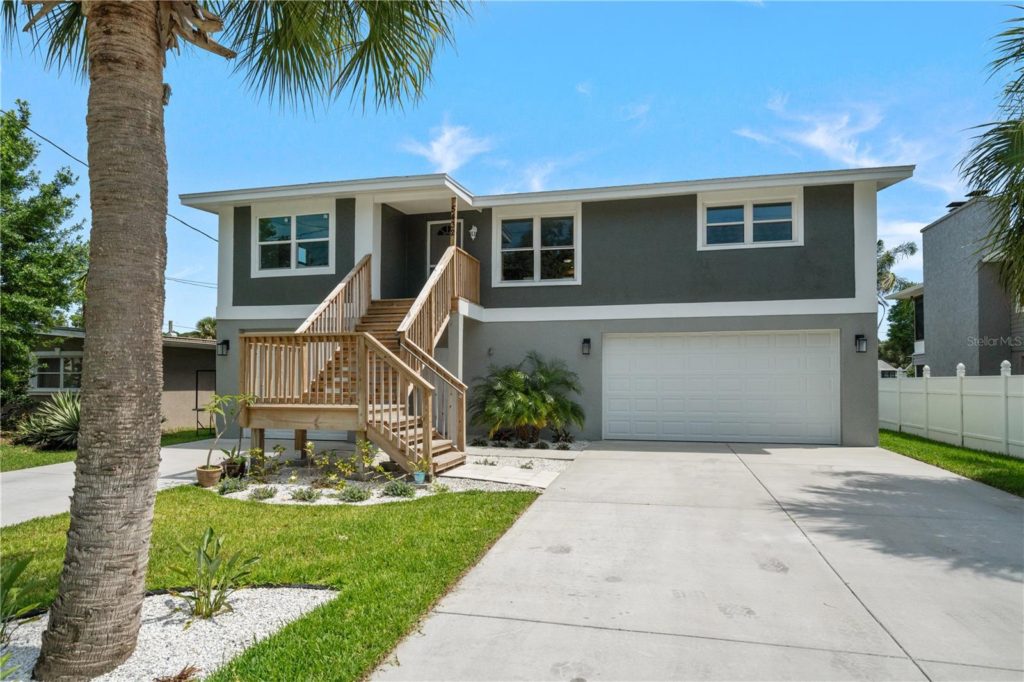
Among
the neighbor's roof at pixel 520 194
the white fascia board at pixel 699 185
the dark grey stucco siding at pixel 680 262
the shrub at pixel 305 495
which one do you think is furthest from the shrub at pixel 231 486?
the white fascia board at pixel 699 185

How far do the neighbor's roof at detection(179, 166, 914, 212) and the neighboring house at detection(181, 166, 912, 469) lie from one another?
0.03 m

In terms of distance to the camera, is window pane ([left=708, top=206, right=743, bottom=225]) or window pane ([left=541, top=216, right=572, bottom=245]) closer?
window pane ([left=708, top=206, right=743, bottom=225])

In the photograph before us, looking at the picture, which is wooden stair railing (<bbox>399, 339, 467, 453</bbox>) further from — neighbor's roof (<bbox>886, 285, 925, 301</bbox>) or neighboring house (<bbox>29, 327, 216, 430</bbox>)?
neighbor's roof (<bbox>886, 285, 925, 301</bbox>)

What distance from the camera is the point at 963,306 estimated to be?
18.2 m

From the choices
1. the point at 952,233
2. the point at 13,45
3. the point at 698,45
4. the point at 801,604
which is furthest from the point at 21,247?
the point at 952,233

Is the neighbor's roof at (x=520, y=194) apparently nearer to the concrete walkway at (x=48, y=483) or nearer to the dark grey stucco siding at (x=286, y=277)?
the dark grey stucco siding at (x=286, y=277)

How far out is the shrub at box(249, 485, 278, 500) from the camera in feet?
23.3

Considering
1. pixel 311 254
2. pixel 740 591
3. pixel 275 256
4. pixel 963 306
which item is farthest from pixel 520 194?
pixel 963 306

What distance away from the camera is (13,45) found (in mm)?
4371

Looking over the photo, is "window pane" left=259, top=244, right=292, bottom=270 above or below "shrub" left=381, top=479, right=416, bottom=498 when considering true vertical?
above

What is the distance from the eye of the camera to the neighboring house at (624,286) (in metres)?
11.2

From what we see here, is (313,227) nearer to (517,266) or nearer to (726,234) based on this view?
(517,266)

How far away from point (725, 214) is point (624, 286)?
7.82 ft

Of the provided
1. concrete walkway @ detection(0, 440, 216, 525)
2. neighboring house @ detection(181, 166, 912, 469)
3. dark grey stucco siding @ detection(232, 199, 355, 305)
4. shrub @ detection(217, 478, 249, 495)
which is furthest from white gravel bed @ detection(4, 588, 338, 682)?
dark grey stucco siding @ detection(232, 199, 355, 305)
